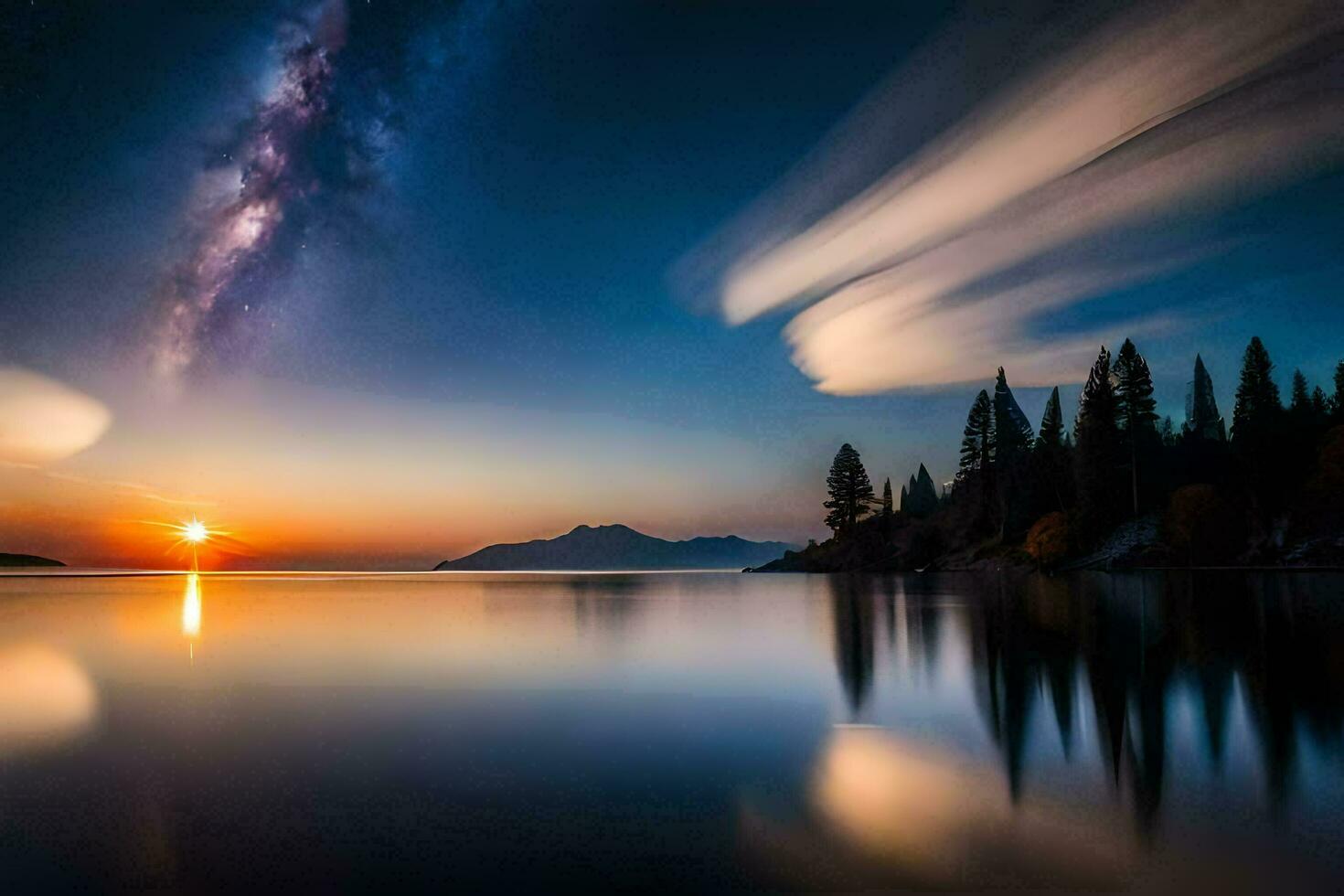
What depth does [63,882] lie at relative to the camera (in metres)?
8.45

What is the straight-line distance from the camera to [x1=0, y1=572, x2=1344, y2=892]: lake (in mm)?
8703

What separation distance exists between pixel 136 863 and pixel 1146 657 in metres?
26.8

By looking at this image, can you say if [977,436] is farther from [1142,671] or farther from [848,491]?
[1142,671]

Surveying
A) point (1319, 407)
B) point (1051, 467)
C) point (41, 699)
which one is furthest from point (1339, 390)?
point (41, 699)

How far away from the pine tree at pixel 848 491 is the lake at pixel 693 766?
13285 cm

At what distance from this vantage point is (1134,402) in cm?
10631

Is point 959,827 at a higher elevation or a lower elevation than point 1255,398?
lower

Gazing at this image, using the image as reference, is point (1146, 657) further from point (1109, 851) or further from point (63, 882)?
point (63, 882)

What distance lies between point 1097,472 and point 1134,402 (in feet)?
51.1

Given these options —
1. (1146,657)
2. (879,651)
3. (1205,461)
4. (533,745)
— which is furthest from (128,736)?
(1205,461)

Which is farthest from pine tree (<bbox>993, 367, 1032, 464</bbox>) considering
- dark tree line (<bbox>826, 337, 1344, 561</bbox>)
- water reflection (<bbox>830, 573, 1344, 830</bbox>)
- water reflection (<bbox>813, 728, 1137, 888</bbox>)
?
water reflection (<bbox>813, 728, 1137, 888</bbox>)

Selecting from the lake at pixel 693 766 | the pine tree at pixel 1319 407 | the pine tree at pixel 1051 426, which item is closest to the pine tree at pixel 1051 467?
the pine tree at pixel 1051 426

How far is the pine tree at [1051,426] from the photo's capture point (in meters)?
124

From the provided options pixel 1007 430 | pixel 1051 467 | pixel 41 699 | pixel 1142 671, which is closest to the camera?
pixel 41 699
